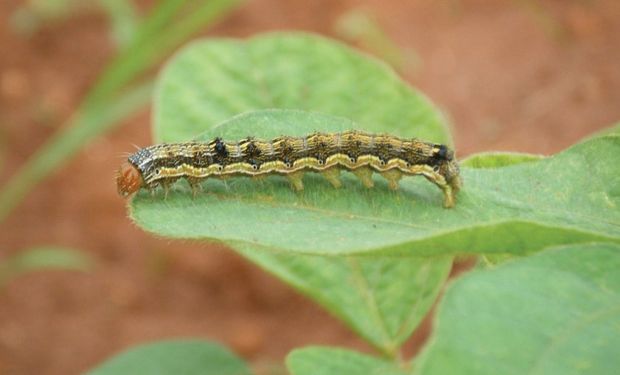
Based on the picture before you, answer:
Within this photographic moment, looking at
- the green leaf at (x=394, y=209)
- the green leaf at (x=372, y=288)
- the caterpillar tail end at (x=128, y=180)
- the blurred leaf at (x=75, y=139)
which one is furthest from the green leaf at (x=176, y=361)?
the blurred leaf at (x=75, y=139)

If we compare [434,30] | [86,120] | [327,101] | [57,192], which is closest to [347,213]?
[327,101]

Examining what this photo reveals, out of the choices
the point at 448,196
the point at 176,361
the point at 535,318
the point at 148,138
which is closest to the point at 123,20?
the point at 148,138

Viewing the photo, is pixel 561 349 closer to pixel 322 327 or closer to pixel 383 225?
pixel 383 225

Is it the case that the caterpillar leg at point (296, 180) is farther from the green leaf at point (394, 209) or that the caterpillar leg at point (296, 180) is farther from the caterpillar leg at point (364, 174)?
the caterpillar leg at point (364, 174)

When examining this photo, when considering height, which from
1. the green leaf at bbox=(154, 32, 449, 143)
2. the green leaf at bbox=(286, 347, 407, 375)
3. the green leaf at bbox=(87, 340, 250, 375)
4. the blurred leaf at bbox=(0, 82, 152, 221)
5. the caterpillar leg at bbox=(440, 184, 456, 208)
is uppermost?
the blurred leaf at bbox=(0, 82, 152, 221)

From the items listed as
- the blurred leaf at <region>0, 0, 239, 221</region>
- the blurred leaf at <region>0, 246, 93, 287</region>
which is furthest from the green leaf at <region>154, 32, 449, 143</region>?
the blurred leaf at <region>0, 246, 93, 287</region>

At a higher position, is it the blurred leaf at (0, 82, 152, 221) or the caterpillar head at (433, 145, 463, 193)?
the blurred leaf at (0, 82, 152, 221)

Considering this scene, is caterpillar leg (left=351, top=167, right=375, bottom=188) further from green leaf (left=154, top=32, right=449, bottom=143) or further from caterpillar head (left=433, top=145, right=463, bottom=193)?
green leaf (left=154, top=32, right=449, bottom=143)
